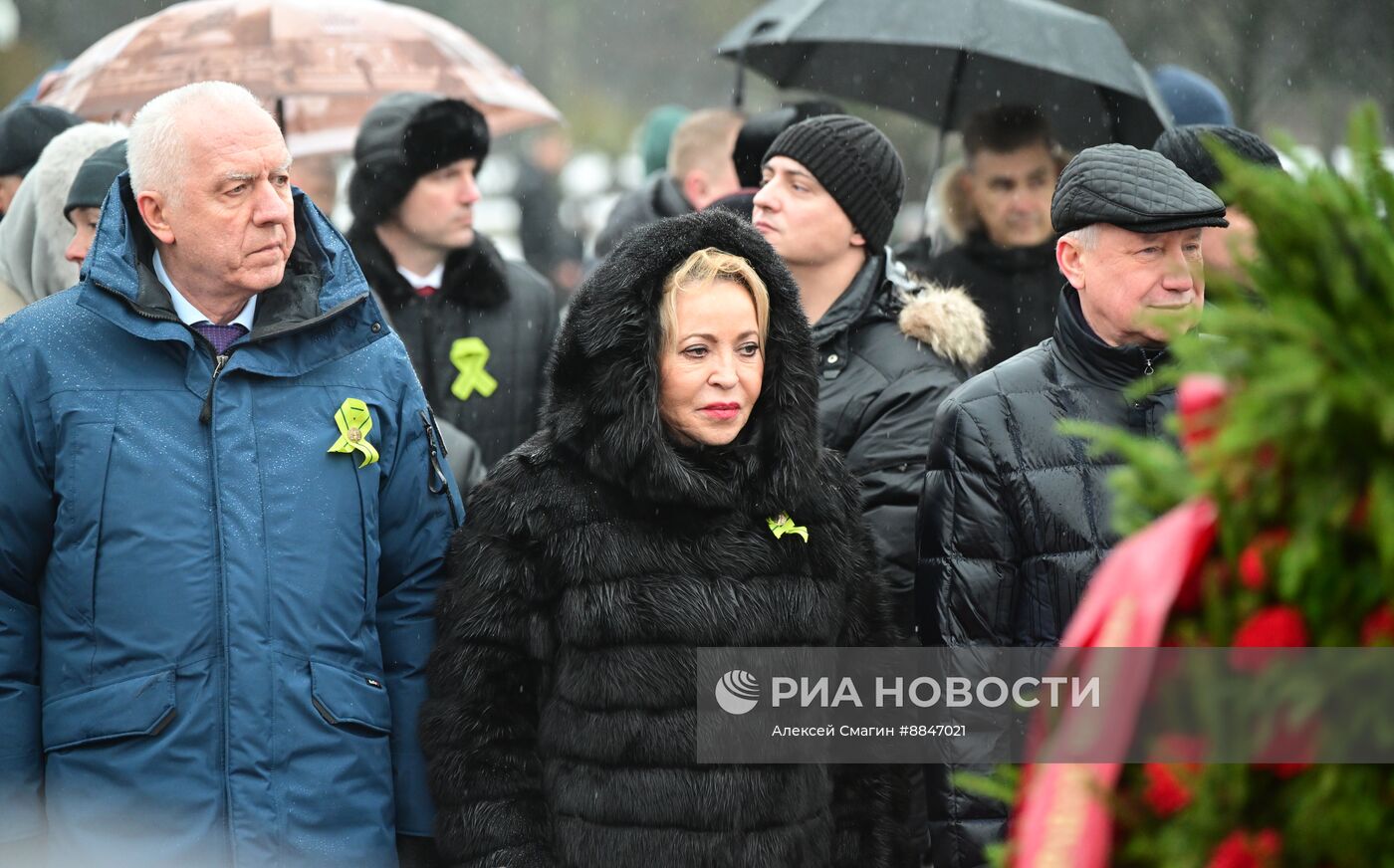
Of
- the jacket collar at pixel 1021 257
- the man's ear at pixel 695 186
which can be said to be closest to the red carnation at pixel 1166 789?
the jacket collar at pixel 1021 257

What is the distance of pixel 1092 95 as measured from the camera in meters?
6.53

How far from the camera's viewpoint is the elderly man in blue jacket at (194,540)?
344 cm

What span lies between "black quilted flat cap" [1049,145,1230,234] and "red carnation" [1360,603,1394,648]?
2.23 metres

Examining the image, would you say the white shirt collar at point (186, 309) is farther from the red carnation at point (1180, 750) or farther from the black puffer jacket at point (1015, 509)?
the red carnation at point (1180, 750)

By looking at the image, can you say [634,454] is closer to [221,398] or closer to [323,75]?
[221,398]

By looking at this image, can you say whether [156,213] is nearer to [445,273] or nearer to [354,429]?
[354,429]

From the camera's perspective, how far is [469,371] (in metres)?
6.10

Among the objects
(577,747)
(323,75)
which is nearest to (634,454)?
(577,747)

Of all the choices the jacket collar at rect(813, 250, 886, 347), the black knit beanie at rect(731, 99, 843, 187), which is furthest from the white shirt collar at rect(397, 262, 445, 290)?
the jacket collar at rect(813, 250, 886, 347)

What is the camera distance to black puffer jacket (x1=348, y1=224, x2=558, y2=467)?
6086mm

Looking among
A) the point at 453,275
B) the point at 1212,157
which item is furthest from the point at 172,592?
the point at 1212,157

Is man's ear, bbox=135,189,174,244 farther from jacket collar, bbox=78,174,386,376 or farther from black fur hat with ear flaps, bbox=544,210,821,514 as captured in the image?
black fur hat with ear flaps, bbox=544,210,821,514

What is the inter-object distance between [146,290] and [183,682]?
0.86 m

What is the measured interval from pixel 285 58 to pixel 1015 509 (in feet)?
12.8
